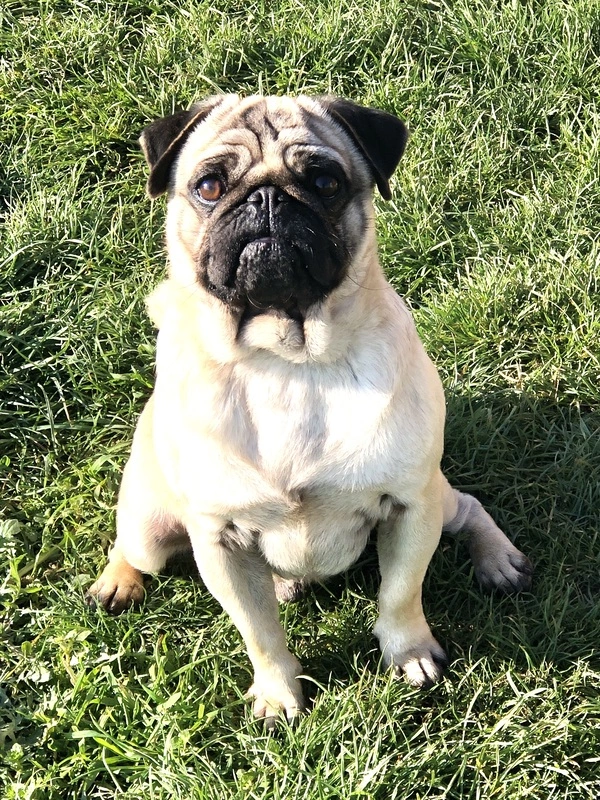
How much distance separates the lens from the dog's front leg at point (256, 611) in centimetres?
302

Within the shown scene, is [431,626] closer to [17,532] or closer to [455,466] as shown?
[455,466]

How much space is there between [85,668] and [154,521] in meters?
0.64

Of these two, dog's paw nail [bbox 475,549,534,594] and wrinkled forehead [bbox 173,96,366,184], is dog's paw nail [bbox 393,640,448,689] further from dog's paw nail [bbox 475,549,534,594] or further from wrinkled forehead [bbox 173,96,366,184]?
wrinkled forehead [bbox 173,96,366,184]

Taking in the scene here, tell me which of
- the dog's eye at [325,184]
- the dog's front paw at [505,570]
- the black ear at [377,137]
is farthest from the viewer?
the dog's front paw at [505,570]

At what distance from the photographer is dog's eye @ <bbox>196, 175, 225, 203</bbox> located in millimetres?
2812

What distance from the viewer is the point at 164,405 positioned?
10.0ft

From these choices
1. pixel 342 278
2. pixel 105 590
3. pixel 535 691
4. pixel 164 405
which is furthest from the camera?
pixel 105 590

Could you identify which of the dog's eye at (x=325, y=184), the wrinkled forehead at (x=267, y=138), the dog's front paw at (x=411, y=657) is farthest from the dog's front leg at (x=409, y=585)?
the wrinkled forehead at (x=267, y=138)

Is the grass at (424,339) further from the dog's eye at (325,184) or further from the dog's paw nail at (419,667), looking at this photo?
the dog's eye at (325,184)

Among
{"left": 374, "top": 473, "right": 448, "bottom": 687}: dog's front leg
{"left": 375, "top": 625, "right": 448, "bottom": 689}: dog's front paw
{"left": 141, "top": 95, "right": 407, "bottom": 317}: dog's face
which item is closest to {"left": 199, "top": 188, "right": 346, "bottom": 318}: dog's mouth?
{"left": 141, "top": 95, "right": 407, "bottom": 317}: dog's face

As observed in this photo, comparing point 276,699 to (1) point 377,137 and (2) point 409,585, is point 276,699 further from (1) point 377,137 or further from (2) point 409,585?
(1) point 377,137

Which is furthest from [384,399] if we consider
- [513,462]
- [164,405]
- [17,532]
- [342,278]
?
[17,532]

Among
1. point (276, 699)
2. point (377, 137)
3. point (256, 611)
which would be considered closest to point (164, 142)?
point (377, 137)

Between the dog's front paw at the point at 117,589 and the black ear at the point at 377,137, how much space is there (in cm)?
197
